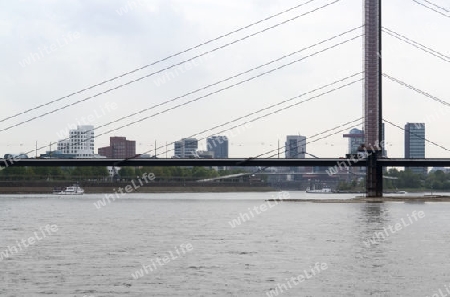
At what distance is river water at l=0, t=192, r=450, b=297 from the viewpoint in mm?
26000

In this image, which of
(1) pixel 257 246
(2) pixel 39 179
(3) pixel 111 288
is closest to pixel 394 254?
(1) pixel 257 246

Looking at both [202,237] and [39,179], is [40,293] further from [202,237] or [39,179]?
[39,179]

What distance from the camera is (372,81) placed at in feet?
317

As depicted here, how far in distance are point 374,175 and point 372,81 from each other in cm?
1122

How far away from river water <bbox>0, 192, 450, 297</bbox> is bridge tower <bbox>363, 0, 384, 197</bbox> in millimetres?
44981

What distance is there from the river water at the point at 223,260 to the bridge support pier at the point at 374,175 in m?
48.4

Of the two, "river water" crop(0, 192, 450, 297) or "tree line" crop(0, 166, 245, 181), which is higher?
"tree line" crop(0, 166, 245, 181)

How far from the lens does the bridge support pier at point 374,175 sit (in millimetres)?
100000

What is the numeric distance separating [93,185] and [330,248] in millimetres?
141942

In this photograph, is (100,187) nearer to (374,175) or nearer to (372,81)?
(374,175)

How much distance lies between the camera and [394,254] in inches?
1351

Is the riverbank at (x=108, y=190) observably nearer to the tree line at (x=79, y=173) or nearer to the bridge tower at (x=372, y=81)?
the tree line at (x=79, y=173)

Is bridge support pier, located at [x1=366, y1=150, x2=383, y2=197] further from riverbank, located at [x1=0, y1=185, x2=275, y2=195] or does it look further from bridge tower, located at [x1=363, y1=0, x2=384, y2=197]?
riverbank, located at [x1=0, y1=185, x2=275, y2=195]

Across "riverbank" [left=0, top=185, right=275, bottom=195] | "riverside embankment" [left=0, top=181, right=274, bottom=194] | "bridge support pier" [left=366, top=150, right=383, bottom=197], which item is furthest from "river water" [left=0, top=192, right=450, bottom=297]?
"riverside embankment" [left=0, top=181, right=274, bottom=194]
